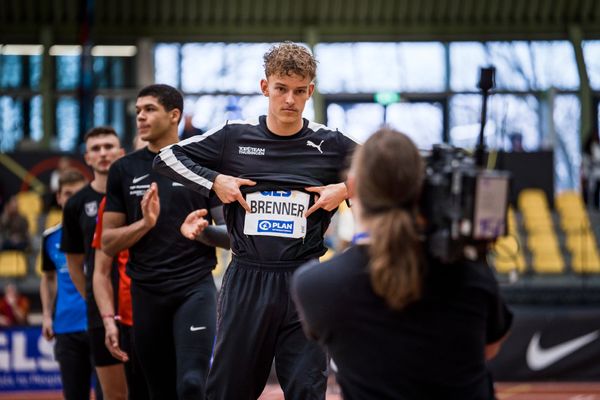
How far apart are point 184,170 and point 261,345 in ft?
3.13

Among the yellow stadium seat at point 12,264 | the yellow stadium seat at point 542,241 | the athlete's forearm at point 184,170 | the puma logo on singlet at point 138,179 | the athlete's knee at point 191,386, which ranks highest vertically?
the athlete's forearm at point 184,170

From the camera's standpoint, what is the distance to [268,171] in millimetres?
5090

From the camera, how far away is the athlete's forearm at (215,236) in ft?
18.9

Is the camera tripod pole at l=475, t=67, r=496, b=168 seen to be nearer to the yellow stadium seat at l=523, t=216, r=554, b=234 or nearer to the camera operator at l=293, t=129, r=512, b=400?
the camera operator at l=293, t=129, r=512, b=400

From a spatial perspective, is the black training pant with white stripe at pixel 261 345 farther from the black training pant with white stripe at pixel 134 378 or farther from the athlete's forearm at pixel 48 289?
the athlete's forearm at pixel 48 289

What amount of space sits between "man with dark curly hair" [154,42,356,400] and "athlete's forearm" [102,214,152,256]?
0.87 meters

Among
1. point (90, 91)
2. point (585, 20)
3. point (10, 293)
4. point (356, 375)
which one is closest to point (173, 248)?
point (356, 375)

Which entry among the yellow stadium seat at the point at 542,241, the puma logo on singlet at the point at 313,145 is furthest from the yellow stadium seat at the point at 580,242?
the puma logo on singlet at the point at 313,145

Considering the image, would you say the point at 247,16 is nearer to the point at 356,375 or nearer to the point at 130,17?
the point at 130,17

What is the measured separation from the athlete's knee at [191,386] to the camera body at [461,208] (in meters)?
2.92

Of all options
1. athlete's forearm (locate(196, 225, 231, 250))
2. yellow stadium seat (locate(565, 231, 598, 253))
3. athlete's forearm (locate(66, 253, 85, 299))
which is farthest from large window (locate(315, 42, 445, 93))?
athlete's forearm (locate(196, 225, 231, 250))

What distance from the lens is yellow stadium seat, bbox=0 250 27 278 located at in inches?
623

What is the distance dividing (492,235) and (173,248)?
10.9ft

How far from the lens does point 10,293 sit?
45.4ft
